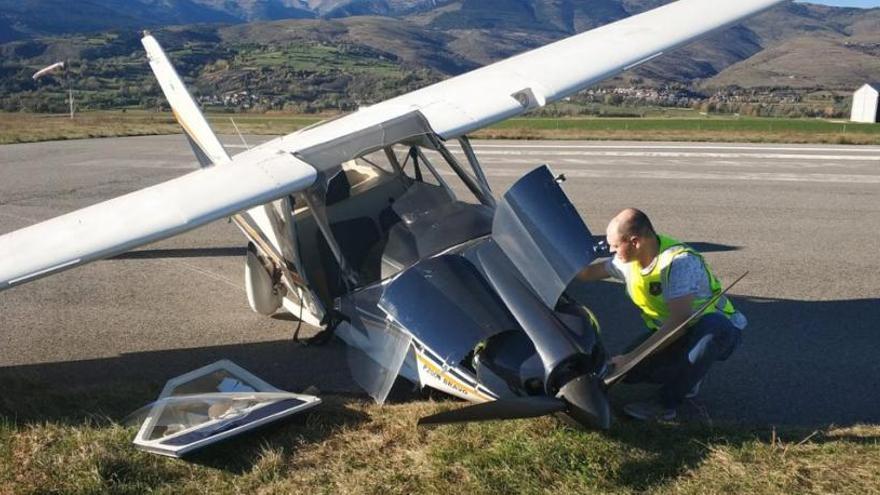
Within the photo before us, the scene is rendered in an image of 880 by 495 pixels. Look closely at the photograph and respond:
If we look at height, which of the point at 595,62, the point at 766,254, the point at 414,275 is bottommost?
the point at 766,254

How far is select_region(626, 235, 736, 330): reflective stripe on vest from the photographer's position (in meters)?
5.08

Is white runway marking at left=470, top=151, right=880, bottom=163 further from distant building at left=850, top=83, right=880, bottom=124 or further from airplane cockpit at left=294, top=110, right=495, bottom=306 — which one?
distant building at left=850, top=83, right=880, bottom=124

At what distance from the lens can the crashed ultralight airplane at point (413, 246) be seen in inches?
178

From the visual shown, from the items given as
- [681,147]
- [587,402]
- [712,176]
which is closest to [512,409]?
[587,402]

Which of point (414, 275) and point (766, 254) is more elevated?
point (414, 275)

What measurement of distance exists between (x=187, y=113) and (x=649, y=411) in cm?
684

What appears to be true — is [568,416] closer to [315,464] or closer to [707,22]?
[315,464]

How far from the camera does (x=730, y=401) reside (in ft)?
18.0

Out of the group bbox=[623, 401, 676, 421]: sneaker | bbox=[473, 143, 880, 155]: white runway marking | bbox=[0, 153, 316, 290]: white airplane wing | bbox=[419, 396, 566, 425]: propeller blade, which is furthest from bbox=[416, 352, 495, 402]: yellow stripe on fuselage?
bbox=[473, 143, 880, 155]: white runway marking

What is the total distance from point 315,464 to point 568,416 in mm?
1537

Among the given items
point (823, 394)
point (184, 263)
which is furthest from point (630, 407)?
point (184, 263)

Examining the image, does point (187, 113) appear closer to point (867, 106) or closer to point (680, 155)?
point (680, 155)

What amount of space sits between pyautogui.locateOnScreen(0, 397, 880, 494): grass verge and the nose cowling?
0.40m

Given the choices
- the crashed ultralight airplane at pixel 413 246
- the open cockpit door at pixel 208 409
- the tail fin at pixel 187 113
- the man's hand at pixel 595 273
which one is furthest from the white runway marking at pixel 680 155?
the open cockpit door at pixel 208 409
